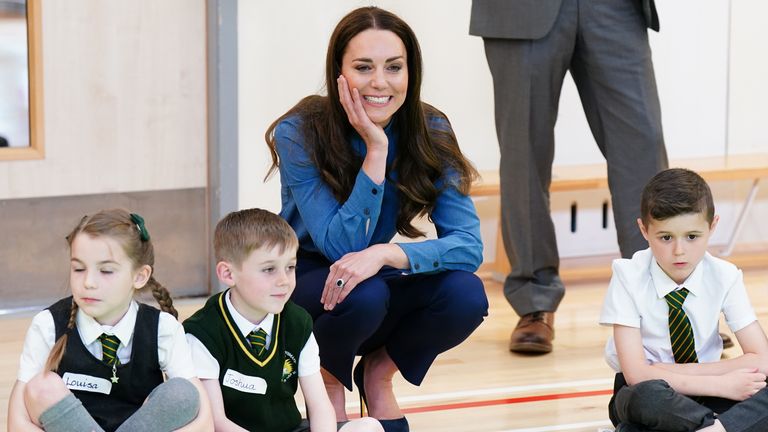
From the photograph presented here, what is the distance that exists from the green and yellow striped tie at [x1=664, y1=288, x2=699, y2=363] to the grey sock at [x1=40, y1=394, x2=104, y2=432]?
1.15m

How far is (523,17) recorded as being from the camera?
11.1ft

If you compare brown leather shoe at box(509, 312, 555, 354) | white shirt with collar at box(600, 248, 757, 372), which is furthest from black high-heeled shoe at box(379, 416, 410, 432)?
brown leather shoe at box(509, 312, 555, 354)

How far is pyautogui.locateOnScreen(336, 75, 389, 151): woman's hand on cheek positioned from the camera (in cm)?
260

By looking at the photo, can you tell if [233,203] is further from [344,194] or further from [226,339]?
[226,339]

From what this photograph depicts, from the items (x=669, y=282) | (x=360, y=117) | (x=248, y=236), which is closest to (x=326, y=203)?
(x=360, y=117)

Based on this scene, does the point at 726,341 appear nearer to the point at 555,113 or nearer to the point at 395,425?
the point at 555,113

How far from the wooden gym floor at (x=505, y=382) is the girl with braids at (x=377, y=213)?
0.27 metres

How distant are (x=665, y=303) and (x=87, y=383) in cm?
112

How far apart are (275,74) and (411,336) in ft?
5.17

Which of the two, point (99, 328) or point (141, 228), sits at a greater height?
point (141, 228)

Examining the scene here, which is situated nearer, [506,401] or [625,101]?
[506,401]

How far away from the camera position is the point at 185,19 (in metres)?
3.95

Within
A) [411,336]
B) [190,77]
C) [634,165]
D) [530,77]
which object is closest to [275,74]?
[190,77]

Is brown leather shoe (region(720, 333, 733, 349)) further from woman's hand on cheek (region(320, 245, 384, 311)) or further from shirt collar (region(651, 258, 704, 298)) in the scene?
woman's hand on cheek (region(320, 245, 384, 311))
